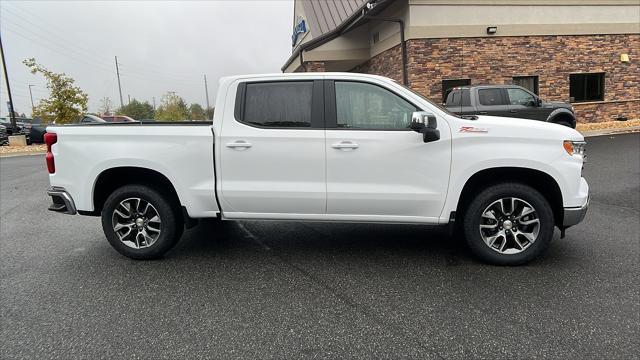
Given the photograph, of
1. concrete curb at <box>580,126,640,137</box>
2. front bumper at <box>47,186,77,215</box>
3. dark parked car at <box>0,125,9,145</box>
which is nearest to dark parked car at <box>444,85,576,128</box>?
concrete curb at <box>580,126,640,137</box>

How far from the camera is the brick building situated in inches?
656

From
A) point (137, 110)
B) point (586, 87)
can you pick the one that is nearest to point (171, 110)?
point (137, 110)

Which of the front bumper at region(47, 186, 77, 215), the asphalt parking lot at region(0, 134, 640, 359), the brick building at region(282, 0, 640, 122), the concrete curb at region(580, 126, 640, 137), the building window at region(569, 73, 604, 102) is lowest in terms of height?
the asphalt parking lot at region(0, 134, 640, 359)

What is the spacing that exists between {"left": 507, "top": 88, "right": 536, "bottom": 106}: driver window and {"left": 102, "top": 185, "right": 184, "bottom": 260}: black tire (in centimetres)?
1148

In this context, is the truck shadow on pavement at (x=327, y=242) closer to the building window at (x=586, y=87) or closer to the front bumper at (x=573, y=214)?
the front bumper at (x=573, y=214)

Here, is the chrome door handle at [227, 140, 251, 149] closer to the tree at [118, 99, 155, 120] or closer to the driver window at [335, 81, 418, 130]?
the driver window at [335, 81, 418, 130]

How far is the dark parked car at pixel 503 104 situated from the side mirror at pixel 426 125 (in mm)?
9294

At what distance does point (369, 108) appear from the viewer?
14.2 feet

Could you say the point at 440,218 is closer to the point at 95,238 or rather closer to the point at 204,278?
the point at 204,278

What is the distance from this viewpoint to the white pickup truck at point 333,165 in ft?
13.5

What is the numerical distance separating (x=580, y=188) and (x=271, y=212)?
2.99 m

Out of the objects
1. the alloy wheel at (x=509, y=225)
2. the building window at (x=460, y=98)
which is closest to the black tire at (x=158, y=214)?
the alloy wheel at (x=509, y=225)

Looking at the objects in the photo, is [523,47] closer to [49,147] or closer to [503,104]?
[503,104]

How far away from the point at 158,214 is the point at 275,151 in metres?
1.44
